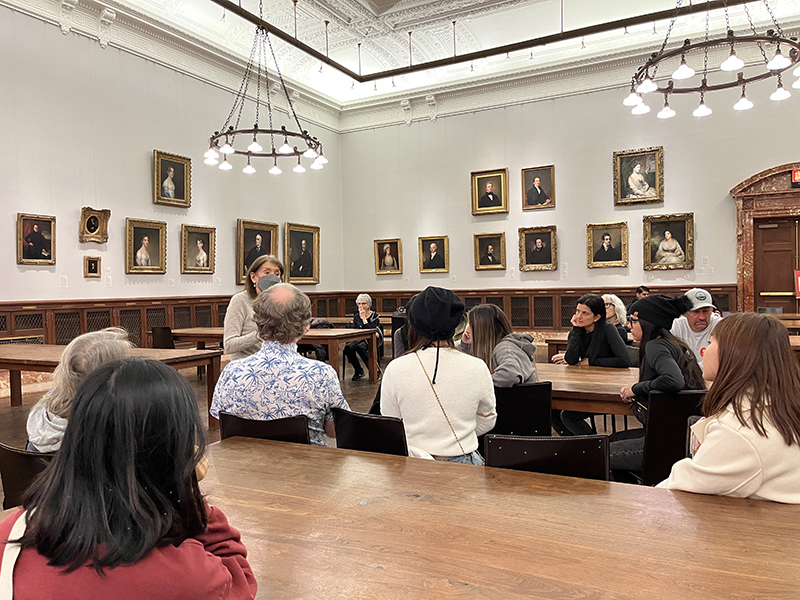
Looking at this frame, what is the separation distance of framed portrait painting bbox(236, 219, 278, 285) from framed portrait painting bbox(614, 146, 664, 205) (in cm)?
818

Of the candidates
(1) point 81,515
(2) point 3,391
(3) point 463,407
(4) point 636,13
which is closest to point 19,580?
(1) point 81,515

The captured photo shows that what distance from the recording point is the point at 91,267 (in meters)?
10.2

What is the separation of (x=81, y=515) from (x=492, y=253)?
13862mm

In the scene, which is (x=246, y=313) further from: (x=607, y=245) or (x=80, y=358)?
(x=607, y=245)

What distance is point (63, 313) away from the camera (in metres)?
9.83

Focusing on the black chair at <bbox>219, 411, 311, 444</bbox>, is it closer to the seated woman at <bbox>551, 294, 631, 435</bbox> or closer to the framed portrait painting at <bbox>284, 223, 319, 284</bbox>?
the seated woman at <bbox>551, 294, 631, 435</bbox>

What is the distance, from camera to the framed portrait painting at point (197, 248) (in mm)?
11922

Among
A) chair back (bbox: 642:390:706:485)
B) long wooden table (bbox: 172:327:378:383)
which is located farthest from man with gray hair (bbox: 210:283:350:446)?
long wooden table (bbox: 172:327:378:383)

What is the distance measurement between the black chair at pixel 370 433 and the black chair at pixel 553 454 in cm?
43

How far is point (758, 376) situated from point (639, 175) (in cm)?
1214

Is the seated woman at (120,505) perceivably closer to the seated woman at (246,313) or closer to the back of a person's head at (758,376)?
the back of a person's head at (758,376)

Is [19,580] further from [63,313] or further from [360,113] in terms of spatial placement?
[360,113]

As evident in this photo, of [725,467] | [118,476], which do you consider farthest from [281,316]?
[725,467]

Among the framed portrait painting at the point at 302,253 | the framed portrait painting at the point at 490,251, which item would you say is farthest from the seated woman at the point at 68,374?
the framed portrait painting at the point at 490,251
